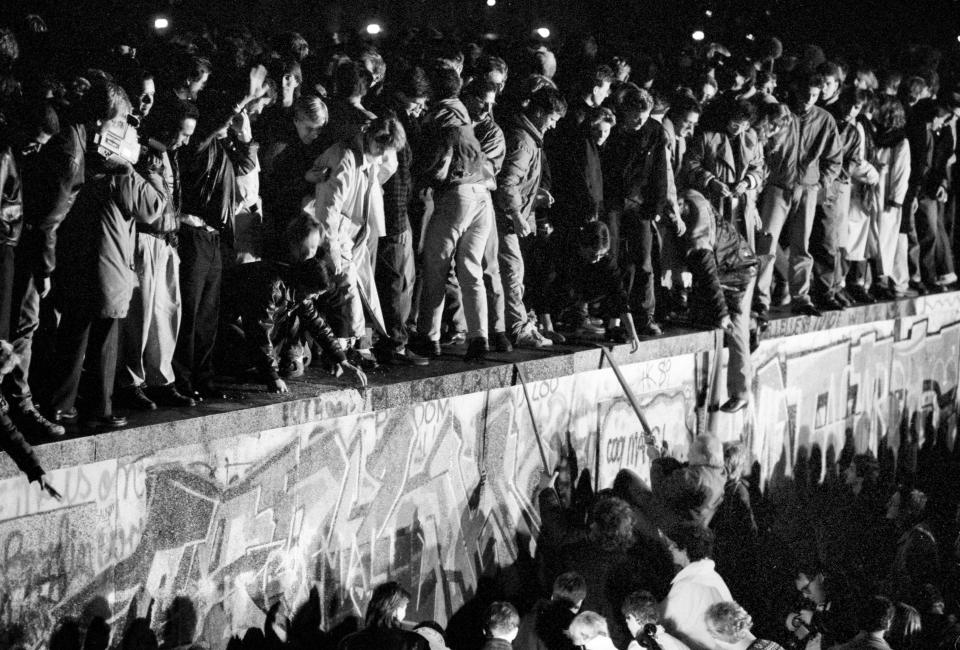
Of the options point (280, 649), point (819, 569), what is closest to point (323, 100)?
point (280, 649)

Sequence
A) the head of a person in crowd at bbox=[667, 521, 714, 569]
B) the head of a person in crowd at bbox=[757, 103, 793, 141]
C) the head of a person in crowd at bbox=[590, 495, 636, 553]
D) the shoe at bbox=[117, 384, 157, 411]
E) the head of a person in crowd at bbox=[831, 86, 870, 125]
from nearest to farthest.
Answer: the shoe at bbox=[117, 384, 157, 411]
the head of a person in crowd at bbox=[667, 521, 714, 569]
the head of a person in crowd at bbox=[590, 495, 636, 553]
the head of a person in crowd at bbox=[757, 103, 793, 141]
the head of a person in crowd at bbox=[831, 86, 870, 125]

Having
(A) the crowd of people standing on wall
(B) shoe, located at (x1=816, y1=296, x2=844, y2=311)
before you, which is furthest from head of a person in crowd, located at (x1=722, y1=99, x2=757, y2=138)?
(B) shoe, located at (x1=816, y1=296, x2=844, y2=311)

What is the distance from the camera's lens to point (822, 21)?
18234mm

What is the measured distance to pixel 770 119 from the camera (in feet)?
41.2

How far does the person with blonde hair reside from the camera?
862 centimetres

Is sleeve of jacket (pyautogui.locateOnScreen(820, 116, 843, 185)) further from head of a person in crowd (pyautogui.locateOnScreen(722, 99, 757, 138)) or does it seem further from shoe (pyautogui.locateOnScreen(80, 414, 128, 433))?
shoe (pyautogui.locateOnScreen(80, 414, 128, 433))

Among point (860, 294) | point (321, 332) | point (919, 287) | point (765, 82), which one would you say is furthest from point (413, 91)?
point (919, 287)

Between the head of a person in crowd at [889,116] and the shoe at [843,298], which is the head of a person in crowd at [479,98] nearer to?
the shoe at [843,298]

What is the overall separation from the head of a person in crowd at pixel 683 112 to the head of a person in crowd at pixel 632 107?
0.66 meters

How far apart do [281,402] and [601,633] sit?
8.61ft

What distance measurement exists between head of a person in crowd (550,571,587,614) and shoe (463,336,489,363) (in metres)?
1.87

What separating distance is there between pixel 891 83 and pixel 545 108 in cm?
652

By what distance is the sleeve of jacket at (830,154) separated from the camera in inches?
519

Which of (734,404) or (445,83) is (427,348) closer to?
(445,83)
